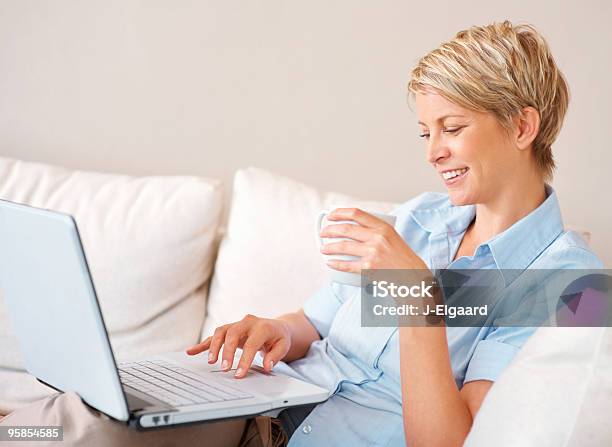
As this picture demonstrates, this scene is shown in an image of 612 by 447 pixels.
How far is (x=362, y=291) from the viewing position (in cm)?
148

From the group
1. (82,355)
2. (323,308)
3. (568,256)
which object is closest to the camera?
(82,355)

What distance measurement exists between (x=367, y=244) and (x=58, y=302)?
0.44 m

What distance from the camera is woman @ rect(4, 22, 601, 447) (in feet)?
3.93

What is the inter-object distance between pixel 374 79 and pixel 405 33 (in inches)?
5.5

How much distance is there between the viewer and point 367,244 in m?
1.19

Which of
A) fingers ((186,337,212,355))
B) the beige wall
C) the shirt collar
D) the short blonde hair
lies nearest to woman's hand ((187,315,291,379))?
fingers ((186,337,212,355))

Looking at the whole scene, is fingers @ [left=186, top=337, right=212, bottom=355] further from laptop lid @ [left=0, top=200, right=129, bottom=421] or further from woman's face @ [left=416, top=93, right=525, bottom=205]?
woman's face @ [left=416, top=93, right=525, bottom=205]

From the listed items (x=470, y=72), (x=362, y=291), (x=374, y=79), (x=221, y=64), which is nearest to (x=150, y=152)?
(x=221, y=64)

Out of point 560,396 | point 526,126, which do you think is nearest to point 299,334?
point 526,126

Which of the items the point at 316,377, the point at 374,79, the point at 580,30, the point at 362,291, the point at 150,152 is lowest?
the point at 316,377

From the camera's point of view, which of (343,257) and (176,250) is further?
(176,250)

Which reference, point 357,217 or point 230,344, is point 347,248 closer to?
point 357,217

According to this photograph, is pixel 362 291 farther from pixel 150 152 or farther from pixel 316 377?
pixel 150 152

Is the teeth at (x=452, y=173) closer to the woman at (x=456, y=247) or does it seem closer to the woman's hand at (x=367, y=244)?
the woman at (x=456, y=247)
